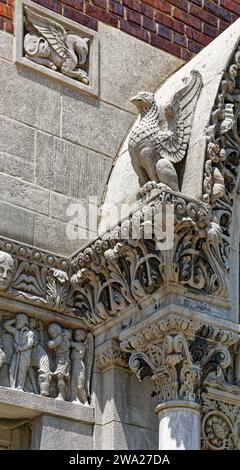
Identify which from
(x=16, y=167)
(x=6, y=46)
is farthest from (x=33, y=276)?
(x=6, y=46)

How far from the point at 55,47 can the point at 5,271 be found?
5.92 ft

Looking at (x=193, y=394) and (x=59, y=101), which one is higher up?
(x=59, y=101)

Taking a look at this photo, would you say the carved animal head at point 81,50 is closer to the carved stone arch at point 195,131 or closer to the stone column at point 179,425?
the carved stone arch at point 195,131

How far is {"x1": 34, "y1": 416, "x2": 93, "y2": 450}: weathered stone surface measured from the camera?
908 centimetres

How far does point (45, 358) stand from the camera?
9.23 metres

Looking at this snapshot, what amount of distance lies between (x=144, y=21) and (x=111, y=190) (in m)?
1.56

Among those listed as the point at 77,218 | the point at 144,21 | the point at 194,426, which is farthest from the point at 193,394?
the point at 144,21

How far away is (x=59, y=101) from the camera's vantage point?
32.8 ft

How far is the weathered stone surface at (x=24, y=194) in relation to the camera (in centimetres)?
947

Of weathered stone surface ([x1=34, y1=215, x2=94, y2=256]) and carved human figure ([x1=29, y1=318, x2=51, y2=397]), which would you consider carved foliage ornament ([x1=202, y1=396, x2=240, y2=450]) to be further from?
weathered stone surface ([x1=34, y1=215, x2=94, y2=256])

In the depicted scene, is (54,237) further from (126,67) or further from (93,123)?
(126,67)
